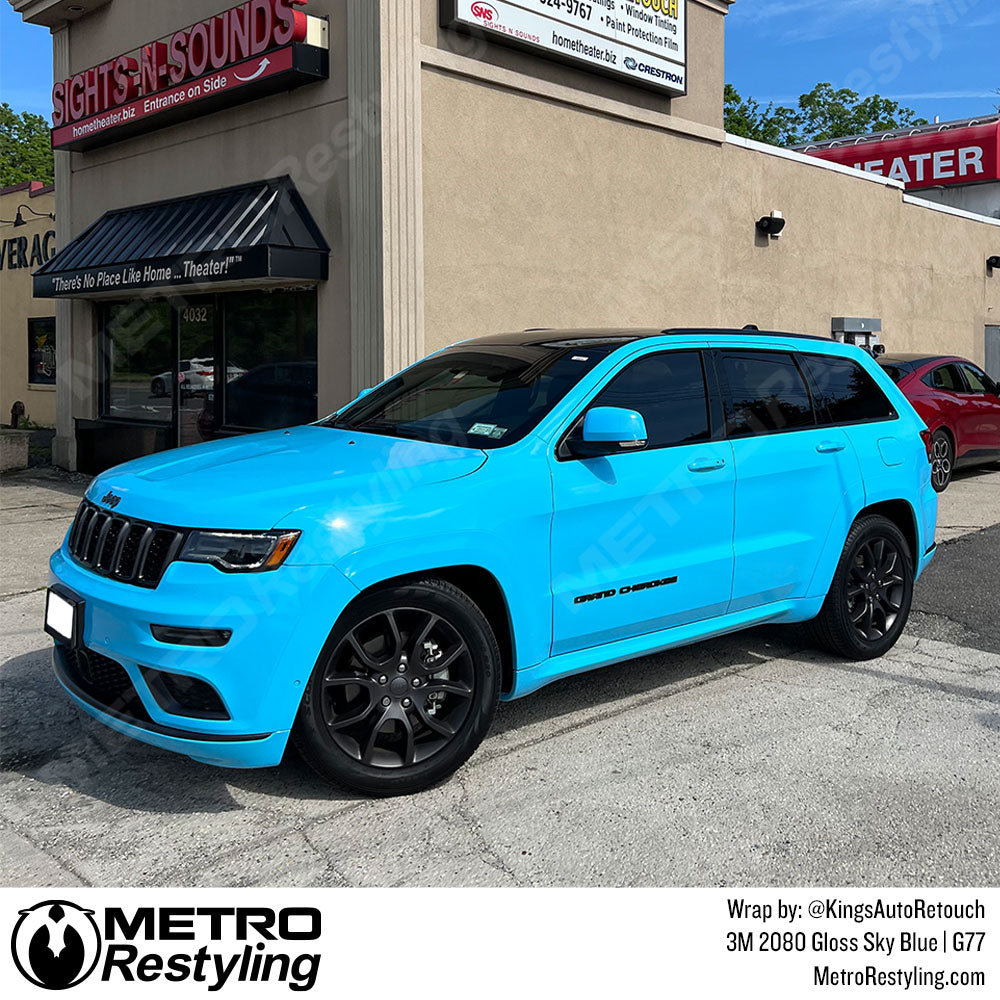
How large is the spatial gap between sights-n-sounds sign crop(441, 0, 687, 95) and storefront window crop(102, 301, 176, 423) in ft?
17.0

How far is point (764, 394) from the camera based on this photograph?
214 inches

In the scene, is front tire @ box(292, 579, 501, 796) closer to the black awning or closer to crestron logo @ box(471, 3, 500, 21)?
the black awning

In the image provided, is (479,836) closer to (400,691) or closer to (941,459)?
(400,691)

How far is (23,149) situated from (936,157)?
4262 centimetres

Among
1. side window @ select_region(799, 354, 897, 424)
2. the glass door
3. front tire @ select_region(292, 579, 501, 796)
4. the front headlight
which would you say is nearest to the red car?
side window @ select_region(799, 354, 897, 424)

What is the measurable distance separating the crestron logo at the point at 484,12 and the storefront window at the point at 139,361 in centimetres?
517

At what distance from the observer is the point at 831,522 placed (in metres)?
5.56

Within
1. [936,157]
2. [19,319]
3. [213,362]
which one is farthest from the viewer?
[936,157]

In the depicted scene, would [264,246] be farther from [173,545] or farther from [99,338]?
Result: [173,545]

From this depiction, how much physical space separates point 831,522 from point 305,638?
3044 millimetres

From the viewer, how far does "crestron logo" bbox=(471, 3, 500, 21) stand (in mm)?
10711

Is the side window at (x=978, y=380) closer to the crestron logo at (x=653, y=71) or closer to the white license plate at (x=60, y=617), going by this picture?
the crestron logo at (x=653, y=71)

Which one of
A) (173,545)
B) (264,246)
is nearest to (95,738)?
(173,545)
